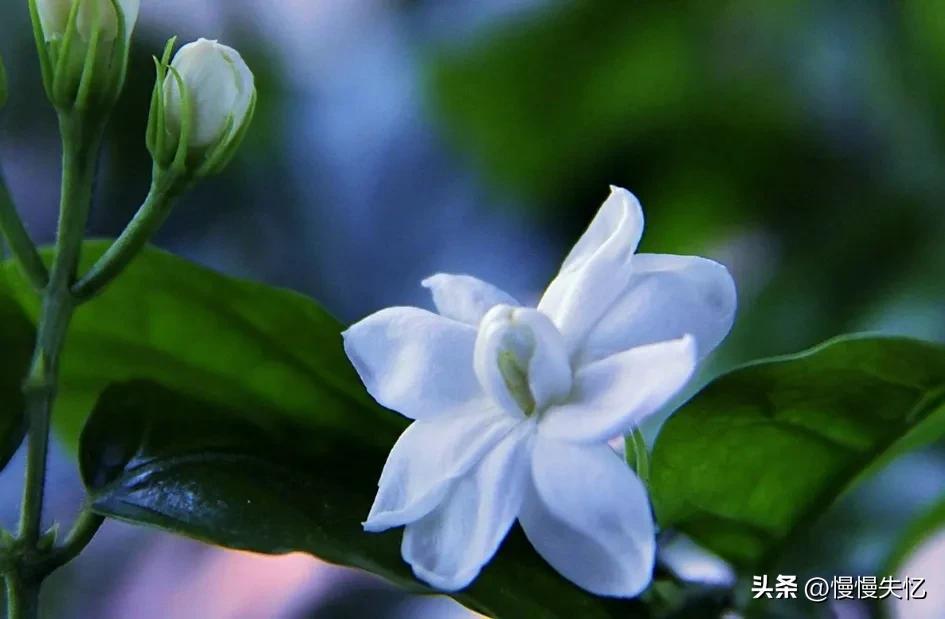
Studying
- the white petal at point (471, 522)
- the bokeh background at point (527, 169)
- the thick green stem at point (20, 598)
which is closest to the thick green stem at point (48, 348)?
the thick green stem at point (20, 598)

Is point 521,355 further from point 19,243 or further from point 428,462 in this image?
point 19,243

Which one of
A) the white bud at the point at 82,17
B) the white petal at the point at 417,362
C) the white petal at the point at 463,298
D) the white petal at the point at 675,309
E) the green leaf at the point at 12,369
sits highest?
the white bud at the point at 82,17

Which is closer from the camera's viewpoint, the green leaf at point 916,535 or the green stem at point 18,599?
the green stem at point 18,599

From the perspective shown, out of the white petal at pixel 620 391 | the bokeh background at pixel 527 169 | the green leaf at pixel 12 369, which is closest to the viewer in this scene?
the white petal at pixel 620 391

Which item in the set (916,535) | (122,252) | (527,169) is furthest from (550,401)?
(527,169)

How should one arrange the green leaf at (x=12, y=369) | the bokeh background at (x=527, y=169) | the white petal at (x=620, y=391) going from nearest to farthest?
1. the white petal at (x=620, y=391)
2. the green leaf at (x=12, y=369)
3. the bokeh background at (x=527, y=169)

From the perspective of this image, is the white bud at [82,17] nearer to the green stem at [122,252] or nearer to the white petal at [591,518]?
the green stem at [122,252]

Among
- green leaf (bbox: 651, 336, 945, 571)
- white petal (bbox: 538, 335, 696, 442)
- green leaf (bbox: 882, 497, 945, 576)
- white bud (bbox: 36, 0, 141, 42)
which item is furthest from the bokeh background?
white bud (bbox: 36, 0, 141, 42)
